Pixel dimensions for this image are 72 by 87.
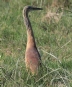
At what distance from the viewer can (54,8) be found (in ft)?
28.8

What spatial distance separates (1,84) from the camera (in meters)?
4.82

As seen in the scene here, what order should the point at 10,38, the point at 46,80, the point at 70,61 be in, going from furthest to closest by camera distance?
the point at 10,38 < the point at 70,61 < the point at 46,80

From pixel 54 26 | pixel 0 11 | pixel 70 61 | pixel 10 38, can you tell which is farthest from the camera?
pixel 0 11

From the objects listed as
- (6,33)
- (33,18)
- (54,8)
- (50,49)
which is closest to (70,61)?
(50,49)

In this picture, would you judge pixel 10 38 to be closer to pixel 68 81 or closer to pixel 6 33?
pixel 6 33

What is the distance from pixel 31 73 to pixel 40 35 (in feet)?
8.02

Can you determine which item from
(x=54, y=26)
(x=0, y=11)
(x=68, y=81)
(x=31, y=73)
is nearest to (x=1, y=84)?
(x=31, y=73)

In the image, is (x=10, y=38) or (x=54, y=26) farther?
(x=54, y=26)

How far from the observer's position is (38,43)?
23.3 feet

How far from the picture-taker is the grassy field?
4941 millimetres

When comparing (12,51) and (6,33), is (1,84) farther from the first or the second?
(6,33)

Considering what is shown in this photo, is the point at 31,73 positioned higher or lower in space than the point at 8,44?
higher

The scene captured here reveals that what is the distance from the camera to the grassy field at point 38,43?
16.2 ft

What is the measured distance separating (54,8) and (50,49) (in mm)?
2223
